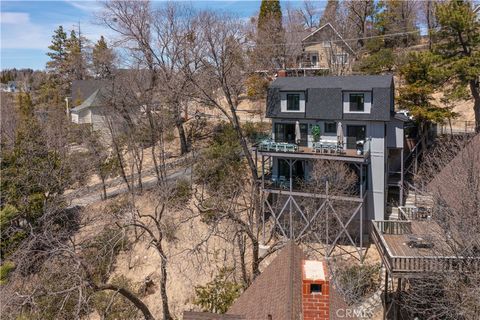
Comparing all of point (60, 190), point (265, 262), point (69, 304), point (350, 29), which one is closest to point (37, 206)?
point (60, 190)

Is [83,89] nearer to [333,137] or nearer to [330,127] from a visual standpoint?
[330,127]

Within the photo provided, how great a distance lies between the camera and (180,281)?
24.6m

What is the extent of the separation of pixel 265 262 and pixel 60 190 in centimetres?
1427

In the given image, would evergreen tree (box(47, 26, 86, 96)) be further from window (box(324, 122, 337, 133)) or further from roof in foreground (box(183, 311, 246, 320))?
roof in foreground (box(183, 311, 246, 320))

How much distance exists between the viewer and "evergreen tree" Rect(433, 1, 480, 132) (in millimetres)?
25500

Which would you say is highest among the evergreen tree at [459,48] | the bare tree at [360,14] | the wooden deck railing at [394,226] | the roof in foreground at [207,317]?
the bare tree at [360,14]

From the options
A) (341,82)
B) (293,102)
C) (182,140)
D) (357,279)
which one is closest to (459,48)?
(341,82)

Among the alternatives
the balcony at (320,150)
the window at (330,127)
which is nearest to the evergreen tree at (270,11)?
the window at (330,127)

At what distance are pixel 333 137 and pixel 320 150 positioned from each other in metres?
2.05

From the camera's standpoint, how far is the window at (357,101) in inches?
969

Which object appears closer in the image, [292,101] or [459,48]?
[292,101]

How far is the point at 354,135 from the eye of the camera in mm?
25094

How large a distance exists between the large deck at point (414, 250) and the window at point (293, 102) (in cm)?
1096

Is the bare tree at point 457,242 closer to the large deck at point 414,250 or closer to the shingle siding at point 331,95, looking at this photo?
the large deck at point 414,250
